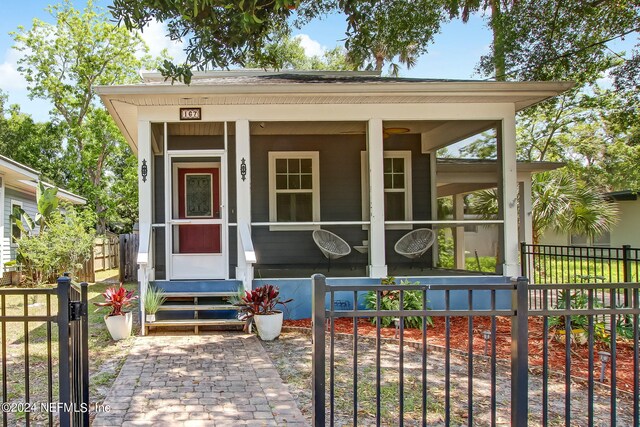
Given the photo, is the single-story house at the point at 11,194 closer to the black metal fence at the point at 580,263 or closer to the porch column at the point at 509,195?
the porch column at the point at 509,195

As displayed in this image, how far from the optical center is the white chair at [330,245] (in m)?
8.91

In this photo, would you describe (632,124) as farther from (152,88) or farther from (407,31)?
(152,88)

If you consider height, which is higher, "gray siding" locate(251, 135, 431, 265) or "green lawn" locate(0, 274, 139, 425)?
"gray siding" locate(251, 135, 431, 265)

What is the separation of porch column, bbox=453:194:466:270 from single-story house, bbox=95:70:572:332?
2.01 feet

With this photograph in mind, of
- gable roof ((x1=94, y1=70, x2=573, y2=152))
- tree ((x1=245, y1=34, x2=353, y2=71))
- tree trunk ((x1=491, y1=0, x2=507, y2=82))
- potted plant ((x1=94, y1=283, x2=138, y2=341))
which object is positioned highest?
tree ((x1=245, y1=34, x2=353, y2=71))

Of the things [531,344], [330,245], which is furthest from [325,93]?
[531,344]

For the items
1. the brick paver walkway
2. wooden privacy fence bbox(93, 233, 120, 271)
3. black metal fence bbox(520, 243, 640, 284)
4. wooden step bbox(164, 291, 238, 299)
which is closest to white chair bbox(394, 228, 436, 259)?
black metal fence bbox(520, 243, 640, 284)

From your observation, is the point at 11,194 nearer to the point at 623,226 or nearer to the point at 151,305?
the point at 151,305

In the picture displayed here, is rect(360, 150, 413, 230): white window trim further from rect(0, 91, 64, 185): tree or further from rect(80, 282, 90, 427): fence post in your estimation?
rect(0, 91, 64, 185): tree

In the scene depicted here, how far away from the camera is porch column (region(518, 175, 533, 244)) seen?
1116 centimetres

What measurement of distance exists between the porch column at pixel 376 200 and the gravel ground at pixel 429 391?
1887mm

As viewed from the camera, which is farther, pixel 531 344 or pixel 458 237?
pixel 458 237

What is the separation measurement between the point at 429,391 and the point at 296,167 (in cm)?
675

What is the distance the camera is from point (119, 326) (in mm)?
6379
